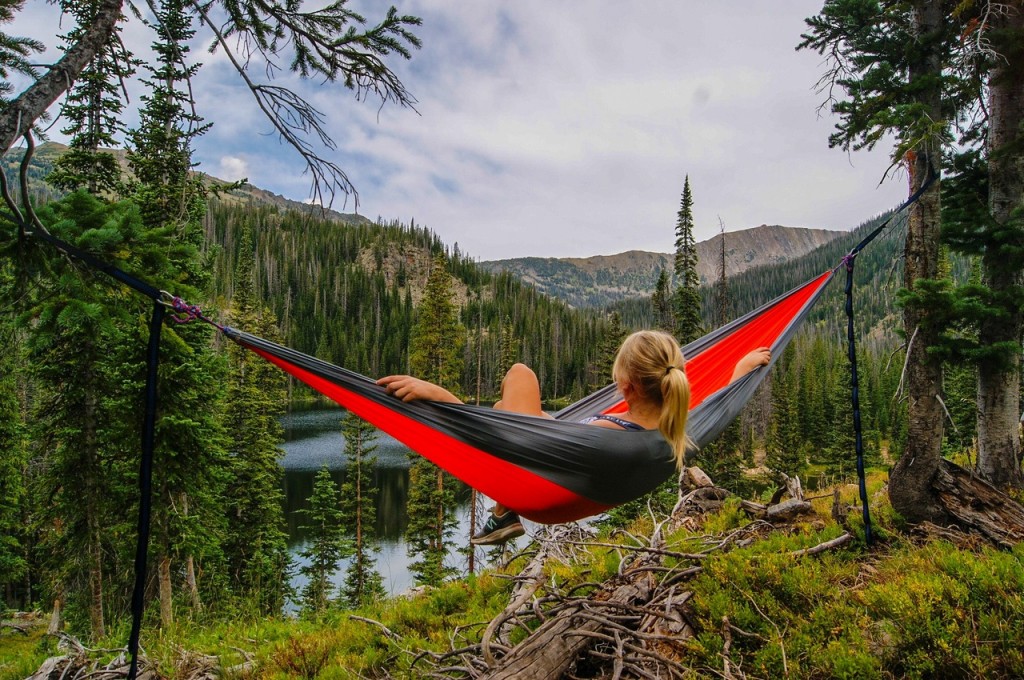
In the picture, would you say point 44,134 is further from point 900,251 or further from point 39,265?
point 900,251

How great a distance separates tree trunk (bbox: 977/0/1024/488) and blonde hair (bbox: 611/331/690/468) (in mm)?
3177

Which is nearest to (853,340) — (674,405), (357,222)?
(674,405)

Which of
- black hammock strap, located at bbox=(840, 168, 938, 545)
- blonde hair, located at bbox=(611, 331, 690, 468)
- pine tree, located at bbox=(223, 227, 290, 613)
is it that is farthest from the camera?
pine tree, located at bbox=(223, 227, 290, 613)

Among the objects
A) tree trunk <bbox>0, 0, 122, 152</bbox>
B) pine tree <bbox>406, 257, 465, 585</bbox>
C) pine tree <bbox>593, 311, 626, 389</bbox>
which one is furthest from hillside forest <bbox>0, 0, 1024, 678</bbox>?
pine tree <bbox>593, 311, 626, 389</bbox>

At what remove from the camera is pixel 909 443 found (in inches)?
130

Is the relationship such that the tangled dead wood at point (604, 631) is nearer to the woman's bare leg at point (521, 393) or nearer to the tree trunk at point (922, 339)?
the tree trunk at point (922, 339)

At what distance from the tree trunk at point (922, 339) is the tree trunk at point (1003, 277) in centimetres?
49

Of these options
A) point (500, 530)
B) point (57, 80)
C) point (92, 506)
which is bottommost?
point (92, 506)

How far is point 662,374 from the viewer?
6.33ft

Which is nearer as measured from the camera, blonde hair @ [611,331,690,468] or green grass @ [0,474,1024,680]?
green grass @ [0,474,1024,680]

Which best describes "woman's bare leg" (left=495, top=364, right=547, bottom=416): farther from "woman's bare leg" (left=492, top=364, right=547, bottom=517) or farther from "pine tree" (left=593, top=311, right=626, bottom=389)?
"pine tree" (left=593, top=311, right=626, bottom=389)

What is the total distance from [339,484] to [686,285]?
18.0 meters

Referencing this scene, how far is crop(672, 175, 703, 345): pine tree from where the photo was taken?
1418 centimetres

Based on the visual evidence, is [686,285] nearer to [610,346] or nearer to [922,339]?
[610,346]
